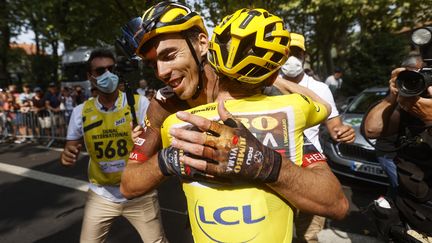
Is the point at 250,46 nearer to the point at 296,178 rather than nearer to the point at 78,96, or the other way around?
the point at 296,178

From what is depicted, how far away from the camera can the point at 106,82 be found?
3.11 metres

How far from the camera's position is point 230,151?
1.18 metres

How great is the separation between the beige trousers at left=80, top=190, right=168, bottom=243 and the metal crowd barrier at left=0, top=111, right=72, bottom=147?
27.4 feet

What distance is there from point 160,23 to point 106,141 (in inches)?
65.7

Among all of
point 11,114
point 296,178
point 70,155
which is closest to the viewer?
point 296,178

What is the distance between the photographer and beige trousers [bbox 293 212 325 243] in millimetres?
3043

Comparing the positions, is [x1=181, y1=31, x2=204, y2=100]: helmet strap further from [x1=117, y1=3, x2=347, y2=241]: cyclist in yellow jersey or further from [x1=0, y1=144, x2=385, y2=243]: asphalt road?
[x1=0, y1=144, x2=385, y2=243]: asphalt road

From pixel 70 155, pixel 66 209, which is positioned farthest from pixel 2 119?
pixel 70 155

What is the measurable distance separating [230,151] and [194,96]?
0.66m

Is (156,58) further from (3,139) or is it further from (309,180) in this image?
(3,139)

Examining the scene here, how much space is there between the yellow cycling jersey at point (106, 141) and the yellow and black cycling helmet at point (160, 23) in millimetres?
1362

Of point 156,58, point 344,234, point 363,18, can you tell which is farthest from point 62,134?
point 363,18

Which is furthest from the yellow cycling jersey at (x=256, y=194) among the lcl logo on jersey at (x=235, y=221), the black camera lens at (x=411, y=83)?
the black camera lens at (x=411, y=83)

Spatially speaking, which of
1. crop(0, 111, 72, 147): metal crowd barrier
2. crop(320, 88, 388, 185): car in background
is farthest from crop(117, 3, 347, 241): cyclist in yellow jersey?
crop(0, 111, 72, 147): metal crowd barrier
